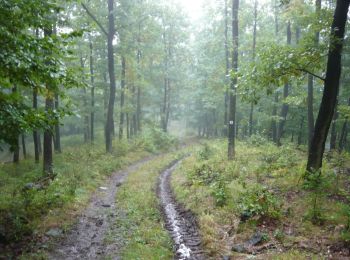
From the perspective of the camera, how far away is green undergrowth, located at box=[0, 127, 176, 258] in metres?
8.54

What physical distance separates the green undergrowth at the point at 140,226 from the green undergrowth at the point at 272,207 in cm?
127

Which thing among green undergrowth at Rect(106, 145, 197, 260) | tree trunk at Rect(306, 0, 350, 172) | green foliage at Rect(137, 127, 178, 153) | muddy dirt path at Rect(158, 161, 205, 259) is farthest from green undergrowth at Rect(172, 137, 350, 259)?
green foliage at Rect(137, 127, 178, 153)

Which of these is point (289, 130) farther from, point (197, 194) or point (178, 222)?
point (178, 222)

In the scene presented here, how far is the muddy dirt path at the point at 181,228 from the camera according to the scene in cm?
822

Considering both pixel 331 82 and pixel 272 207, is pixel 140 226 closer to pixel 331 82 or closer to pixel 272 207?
pixel 272 207

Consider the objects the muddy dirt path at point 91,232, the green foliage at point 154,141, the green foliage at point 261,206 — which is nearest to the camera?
the muddy dirt path at point 91,232

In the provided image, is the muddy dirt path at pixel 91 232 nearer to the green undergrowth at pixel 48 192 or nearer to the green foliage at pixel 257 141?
the green undergrowth at pixel 48 192

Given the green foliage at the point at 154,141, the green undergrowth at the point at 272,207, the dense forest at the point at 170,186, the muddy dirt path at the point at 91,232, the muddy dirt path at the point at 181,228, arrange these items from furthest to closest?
the green foliage at the point at 154,141 → the muddy dirt path at the point at 181,228 → the green undergrowth at the point at 272,207 → the muddy dirt path at the point at 91,232 → the dense forest at the point at 170,186

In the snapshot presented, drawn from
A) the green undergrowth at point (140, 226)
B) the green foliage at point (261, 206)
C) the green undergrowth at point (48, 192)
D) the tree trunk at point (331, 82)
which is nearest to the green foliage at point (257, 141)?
the green undergrowth at point (48, 192)

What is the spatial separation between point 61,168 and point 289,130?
96.9ft

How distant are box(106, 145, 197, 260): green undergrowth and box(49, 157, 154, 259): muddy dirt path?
1.06 feet

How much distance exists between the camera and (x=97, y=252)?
26.5ft

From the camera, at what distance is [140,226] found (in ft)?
32.6

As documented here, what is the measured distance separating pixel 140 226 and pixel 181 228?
4.59 feet
